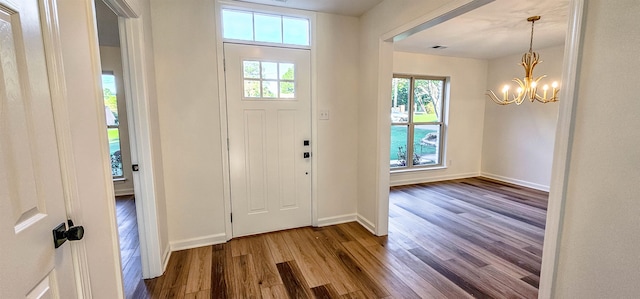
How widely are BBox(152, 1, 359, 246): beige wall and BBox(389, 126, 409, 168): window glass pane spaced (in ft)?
7.71

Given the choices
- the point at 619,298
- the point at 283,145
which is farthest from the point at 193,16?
the point at 619,298

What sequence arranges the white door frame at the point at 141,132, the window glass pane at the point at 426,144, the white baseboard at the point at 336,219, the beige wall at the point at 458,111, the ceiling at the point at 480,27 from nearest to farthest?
the white door frame at the point at 141,132 < the ceiling at the point at 480,27 < the white baseboard at the point at 336,219 < the beige wall at the point at 458,111 < the window glass pane at the point at 426,144

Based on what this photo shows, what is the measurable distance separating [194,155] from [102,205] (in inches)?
53.1

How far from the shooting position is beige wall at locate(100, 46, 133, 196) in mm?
4238

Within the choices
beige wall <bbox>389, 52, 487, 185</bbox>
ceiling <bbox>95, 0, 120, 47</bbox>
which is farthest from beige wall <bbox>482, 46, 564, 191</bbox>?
ceiling <bbox>95, 0, 120, 47</bbox>

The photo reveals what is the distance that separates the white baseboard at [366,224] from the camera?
9.88 feet

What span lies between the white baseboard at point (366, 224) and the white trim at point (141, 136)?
6.90ft

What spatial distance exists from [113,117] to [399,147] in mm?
5134

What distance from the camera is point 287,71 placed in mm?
2879

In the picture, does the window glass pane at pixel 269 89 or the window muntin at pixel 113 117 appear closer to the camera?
the window glass pane at pixel 269 89

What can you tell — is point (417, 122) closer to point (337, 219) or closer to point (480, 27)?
point (480, 27)

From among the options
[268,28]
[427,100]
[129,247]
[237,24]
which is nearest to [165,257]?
[129,247]

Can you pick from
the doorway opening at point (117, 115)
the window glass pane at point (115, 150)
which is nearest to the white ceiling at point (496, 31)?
the doorway opening at point (117, 115)

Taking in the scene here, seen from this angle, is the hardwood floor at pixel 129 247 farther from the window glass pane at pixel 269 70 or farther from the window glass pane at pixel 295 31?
the window glass pane at pixel 295 31
